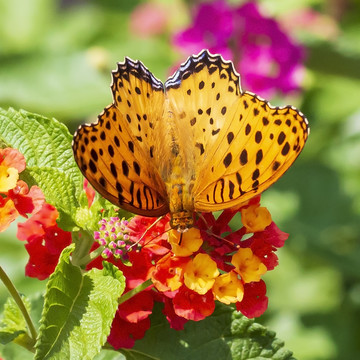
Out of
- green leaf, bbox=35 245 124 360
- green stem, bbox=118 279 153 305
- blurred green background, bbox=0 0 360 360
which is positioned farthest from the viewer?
blurred green background, bbox=0 0 360 360

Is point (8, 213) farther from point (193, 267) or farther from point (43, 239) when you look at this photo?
point (193, 267)

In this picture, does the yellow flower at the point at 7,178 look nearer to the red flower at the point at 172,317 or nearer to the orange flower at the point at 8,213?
the orange flower at the point at 8,213

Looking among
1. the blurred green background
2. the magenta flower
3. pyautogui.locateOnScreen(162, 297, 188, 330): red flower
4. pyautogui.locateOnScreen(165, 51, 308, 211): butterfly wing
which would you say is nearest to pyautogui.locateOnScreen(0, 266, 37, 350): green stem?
pyautogui.locateOnScreen(162, 297, 188, 330): red flower

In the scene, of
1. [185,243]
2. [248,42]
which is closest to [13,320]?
[185,243]

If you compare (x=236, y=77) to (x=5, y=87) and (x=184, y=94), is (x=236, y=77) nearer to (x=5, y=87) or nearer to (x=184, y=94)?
(x=184, y=94)

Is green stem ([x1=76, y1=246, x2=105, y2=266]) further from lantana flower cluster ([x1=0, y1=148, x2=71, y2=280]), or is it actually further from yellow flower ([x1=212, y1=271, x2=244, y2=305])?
yellow flower ([x1=212, y1=271, x2=244, y2=305])

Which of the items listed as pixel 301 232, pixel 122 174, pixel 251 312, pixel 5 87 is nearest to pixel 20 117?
pixel 122 174
